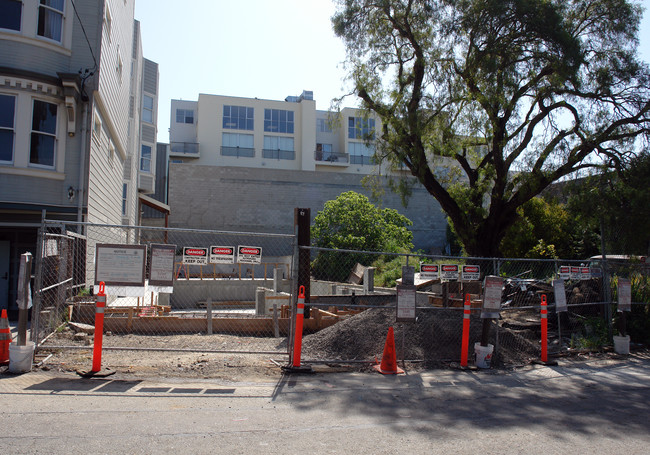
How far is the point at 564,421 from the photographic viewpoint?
616 centimetres

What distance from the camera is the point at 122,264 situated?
24.8 ft

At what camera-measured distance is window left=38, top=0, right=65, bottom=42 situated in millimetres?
13133

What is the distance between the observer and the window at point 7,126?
1251cm

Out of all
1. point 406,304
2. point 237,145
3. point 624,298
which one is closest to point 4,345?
point 406,304

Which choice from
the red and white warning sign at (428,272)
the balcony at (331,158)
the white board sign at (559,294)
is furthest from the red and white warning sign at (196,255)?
the balcony at (331,158)

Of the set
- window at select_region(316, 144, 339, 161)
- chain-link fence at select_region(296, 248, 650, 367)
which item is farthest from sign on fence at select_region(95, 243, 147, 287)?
window at select_region(316, 144, 339, 161)

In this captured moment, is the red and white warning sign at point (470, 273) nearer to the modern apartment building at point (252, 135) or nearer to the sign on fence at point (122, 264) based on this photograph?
the sign on fence at point (122, 264)

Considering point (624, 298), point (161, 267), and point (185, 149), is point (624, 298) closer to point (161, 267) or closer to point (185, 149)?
point (161, 267)

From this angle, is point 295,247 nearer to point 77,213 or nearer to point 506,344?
point 506,344

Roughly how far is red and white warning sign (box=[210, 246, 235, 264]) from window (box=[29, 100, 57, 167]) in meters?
7.76

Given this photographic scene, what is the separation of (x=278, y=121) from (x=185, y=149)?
33.8 ft

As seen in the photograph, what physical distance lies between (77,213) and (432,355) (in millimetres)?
9831

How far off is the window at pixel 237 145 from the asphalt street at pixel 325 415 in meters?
46.7

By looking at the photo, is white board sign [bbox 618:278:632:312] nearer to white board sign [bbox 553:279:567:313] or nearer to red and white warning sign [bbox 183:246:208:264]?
white board sign [bbox 553:279:567:313]
